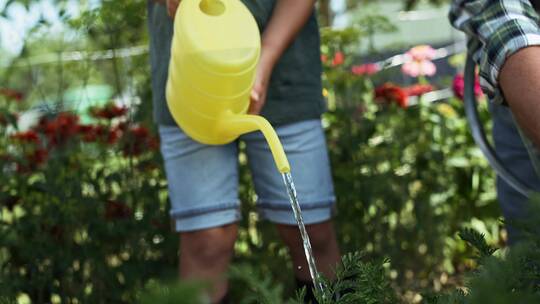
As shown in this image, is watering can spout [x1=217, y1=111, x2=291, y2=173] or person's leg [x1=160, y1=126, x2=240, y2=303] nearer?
watering can spout [x1=217, y1=111, x2=291, y2=173]

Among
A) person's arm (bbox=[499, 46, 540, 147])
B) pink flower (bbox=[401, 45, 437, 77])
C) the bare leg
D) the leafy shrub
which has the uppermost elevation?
the leafy shrub

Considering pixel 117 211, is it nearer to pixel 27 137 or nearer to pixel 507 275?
pixel 27 137

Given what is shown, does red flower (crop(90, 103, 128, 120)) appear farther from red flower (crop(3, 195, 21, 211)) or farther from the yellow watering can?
the yellow watering can

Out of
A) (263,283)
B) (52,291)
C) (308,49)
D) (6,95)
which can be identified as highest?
(263,283)

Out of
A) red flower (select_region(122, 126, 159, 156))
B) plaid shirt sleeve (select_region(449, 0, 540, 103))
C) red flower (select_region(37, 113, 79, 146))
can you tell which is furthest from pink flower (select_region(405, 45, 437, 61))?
plaid shirt sleeve (select_region(449, 0, 540, 103))

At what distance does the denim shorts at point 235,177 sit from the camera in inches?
73.7

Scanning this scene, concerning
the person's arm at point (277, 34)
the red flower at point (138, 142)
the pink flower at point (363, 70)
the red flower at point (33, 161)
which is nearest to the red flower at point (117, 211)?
the red flower at point (138, 142)

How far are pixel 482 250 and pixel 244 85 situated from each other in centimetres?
72

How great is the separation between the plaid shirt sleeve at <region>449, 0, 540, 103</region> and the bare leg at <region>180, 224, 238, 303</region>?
0.70 metres

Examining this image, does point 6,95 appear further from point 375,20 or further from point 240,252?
point 375,20

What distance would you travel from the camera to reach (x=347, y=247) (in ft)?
9.30

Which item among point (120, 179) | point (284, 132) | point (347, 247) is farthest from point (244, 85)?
point (347, 247)

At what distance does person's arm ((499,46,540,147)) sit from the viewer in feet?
4.50

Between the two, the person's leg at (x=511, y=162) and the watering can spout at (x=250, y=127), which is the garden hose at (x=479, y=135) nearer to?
the person's leg at (x=511, y=162)
